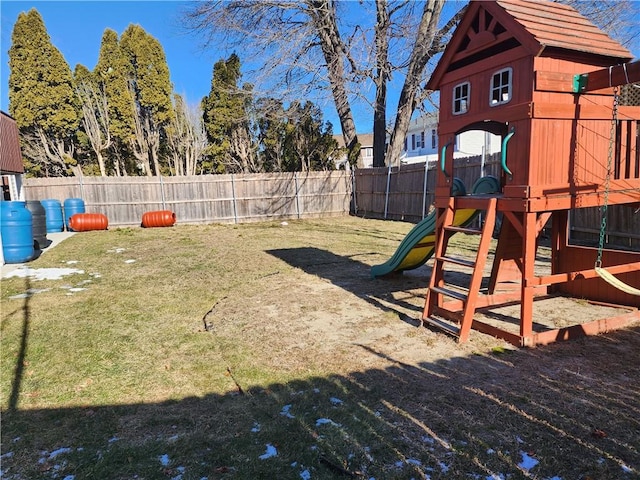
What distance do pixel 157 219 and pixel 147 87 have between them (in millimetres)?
8070

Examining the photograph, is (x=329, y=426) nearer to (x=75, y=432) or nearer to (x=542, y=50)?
(x=75, y=432)

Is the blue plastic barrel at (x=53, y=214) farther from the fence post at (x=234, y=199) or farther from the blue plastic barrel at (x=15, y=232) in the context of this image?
the fence post at (x=234, y=199)

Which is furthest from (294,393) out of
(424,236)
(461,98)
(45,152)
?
(45,152)

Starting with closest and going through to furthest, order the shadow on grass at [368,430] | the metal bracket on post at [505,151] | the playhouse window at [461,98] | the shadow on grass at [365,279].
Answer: the shadow on grass at [368,430] → the metal bracket on post at [505,151] → the playhouse window at [461,98] → the shadow on grass at [365,279]

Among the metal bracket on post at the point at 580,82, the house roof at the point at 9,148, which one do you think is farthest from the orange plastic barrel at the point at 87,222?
the metal bracket on post at the point at 580,82

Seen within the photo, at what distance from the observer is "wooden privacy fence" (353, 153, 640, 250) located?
8781 mm

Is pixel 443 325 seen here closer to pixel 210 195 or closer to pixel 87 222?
pixel 87 222

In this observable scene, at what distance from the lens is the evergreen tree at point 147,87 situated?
1978 centimetres

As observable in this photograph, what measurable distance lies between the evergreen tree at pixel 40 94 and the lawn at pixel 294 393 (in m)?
15.3

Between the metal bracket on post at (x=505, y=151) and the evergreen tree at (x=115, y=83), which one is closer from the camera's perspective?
the metal bracket on post at (x=505, y=151)

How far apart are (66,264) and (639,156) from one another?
9.68m

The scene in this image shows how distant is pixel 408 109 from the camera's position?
16562 millimetres

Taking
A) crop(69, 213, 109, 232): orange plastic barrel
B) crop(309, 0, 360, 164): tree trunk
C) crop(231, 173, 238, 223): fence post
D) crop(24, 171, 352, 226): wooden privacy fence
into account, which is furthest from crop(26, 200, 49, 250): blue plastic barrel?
crop(309, 0, 360, 164): tree trunk

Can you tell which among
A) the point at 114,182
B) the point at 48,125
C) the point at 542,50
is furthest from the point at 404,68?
the point at 48,125
